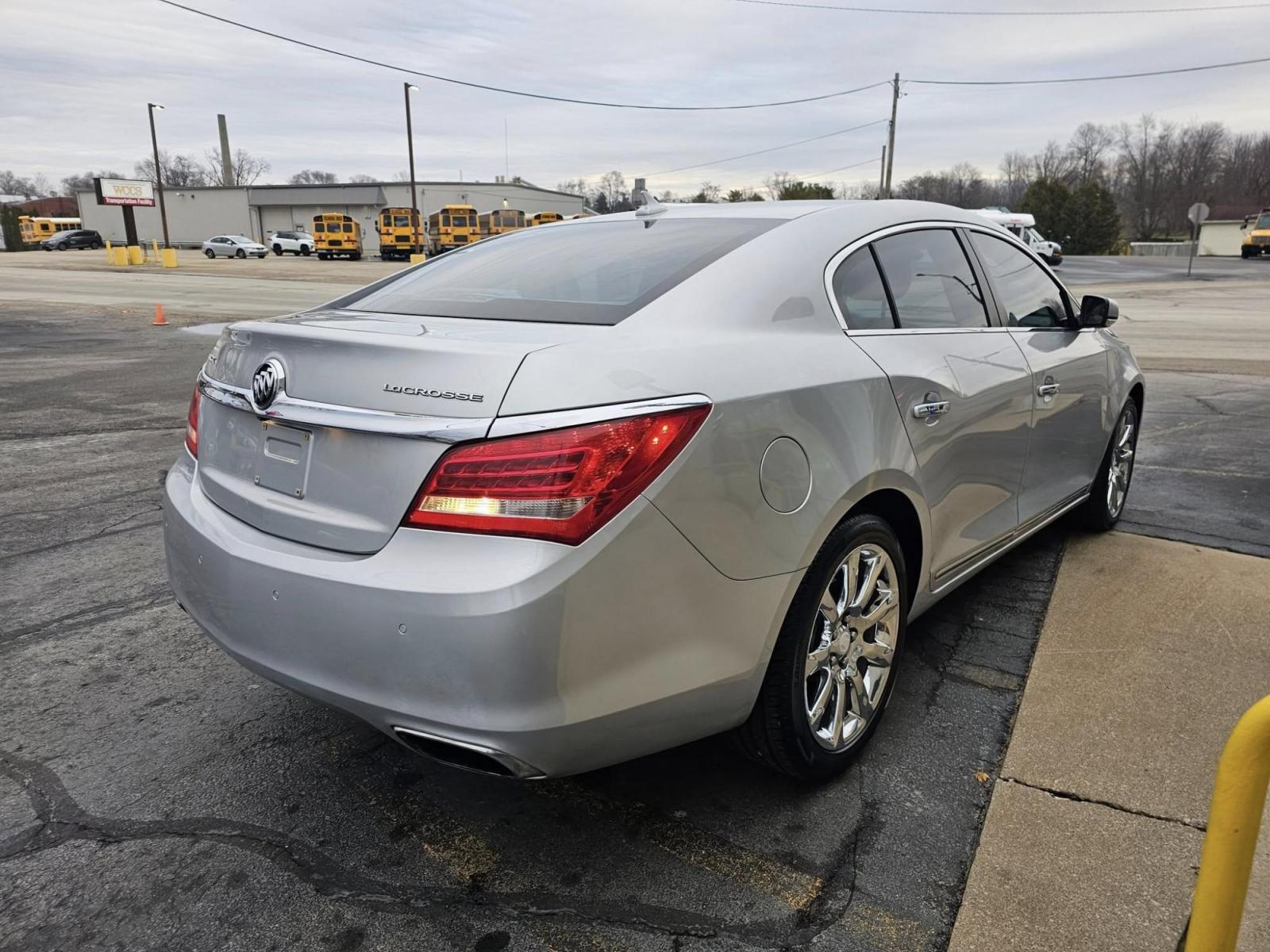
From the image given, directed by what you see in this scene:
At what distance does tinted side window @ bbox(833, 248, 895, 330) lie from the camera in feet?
9.18

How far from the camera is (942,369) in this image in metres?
3.04

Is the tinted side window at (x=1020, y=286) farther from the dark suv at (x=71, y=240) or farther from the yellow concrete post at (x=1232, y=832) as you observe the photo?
the dark suv at (x=71, y=240)

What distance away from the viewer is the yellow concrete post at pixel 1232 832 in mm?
1397

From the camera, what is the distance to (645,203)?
362cm

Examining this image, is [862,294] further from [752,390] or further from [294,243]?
[294,243]

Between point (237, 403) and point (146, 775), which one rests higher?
point (237, 403)

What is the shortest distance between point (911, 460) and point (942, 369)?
1.41 ft

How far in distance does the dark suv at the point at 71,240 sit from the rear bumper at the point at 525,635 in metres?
76.8

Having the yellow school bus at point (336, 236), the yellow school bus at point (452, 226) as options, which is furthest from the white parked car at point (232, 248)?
the yellow school bus at point (452, 226)

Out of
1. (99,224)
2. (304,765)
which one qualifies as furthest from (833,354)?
(99,224)

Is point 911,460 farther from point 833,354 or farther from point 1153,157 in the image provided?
point 1153,157

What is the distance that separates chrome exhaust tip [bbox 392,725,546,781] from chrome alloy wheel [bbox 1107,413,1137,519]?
12.7 feet

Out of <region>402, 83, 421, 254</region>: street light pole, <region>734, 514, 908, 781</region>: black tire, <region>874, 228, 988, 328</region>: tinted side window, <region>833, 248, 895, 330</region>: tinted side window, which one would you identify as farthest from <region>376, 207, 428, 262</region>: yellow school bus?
<region>734, 514, 908, 781</region>: black tire

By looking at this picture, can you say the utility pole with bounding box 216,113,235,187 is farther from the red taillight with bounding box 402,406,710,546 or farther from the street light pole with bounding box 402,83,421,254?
the red taillight with bounding box 402,406,710,546
